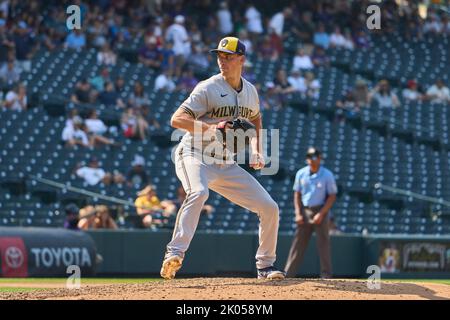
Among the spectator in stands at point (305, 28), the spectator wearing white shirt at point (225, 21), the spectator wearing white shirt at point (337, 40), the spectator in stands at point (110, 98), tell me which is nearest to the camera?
the spectator in stands at point (110, 98)

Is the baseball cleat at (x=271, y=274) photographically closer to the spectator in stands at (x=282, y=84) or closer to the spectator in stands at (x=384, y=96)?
the spectator in stands at (x=282, y=84)

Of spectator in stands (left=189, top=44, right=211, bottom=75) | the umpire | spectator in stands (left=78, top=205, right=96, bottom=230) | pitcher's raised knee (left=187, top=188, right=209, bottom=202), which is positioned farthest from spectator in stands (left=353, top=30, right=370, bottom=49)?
pitcher's raised knee (left=187, top=188, right=209, bottom=202)

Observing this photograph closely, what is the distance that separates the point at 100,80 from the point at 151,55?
228 cm

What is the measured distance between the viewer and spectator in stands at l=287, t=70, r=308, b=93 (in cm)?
2425

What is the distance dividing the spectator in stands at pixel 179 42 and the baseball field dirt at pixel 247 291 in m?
14.4

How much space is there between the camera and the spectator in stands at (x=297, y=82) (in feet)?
79.6

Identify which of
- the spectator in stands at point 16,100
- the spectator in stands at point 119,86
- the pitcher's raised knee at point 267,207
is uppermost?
the spectator in stands at point 119,86

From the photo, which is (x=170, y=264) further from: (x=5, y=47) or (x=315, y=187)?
Answer: (x=5, y=47)

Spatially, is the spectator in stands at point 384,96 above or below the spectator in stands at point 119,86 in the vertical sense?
above

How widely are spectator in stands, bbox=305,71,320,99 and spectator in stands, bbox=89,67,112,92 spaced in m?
5.25

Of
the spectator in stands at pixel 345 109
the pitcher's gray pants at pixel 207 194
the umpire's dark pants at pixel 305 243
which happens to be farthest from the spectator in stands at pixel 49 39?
the pitcher's gray pants at pixel 207 194

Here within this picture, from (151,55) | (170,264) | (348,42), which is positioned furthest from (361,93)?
(170,264)

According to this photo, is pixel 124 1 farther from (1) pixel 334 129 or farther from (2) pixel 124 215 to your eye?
(2) pixel 124 215
